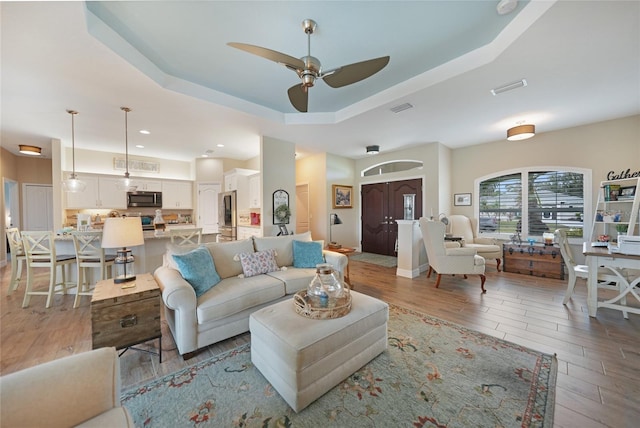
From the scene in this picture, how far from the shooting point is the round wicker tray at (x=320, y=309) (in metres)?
1.82

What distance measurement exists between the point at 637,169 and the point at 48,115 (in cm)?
948

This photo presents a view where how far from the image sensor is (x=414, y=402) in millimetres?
1610

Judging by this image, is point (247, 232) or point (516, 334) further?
point (247, 232)

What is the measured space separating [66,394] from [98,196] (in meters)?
6.63

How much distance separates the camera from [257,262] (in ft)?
9.78

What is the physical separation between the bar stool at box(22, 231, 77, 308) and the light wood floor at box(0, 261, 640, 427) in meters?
0.19

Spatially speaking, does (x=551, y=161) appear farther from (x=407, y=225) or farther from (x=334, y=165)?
(x=334, y=165)

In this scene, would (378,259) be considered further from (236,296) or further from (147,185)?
(147,185)

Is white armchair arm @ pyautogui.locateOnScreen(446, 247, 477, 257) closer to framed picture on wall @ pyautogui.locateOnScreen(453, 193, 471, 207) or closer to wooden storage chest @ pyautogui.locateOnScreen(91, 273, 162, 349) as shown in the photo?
framed picture on wall @ pyautogui.locateOnScreen(453, 193, 471, 207)

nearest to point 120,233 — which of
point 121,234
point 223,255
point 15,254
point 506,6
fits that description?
point 121,234

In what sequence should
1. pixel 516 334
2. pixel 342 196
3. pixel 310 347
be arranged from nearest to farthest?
1. pixel 310 347
2. pixel 516 334
3. pixel 342 196

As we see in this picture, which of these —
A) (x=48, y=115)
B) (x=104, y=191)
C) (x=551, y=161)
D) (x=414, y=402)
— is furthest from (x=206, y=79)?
(x=551, y=161)

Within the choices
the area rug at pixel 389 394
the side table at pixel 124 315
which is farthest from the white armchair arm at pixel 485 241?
the side table at pixel 124 315

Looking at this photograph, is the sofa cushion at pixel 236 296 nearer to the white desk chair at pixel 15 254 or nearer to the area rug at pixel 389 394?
the area rug at pixel 389 394
